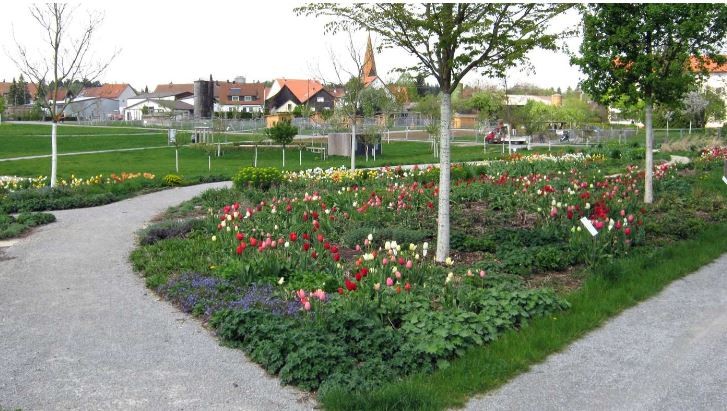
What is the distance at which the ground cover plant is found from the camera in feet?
18.3

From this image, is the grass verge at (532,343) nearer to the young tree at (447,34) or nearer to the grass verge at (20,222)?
the young tree at (447,34)

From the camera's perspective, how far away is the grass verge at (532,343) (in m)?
4.70

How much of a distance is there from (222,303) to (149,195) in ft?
34.5

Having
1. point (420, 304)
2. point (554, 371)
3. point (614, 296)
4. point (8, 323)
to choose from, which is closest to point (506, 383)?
point (554, 371)

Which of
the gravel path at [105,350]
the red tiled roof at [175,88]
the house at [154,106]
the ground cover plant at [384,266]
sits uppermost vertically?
the red tiled roof at [175,88]

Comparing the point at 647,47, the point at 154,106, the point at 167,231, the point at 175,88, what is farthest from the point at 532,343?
the point at 175,88

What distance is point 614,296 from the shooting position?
7.16 m

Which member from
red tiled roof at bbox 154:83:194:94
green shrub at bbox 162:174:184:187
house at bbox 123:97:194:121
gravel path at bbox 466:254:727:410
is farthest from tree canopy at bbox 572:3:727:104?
red tiled roof at bbox 154:83:194:94

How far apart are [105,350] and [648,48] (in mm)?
11309

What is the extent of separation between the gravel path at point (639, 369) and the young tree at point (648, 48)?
688cm

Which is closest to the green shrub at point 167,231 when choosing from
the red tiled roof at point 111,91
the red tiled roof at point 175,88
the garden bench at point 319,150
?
the garden bench at point 319,150

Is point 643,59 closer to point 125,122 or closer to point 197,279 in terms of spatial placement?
point 197,279

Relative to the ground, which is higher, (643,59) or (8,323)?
(643,59)

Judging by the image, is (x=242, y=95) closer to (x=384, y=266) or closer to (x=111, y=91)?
(x=111, y=91)
